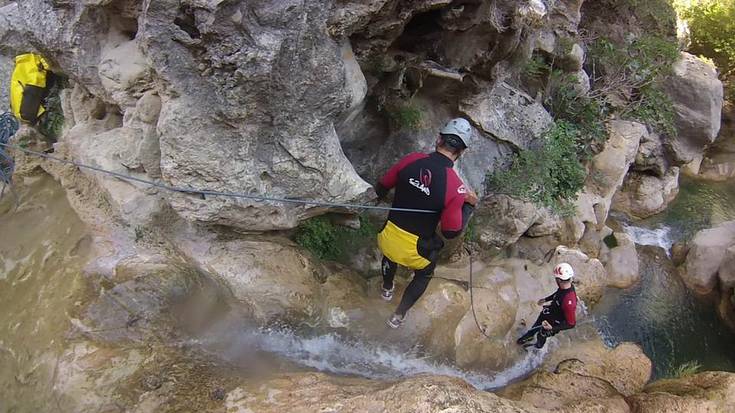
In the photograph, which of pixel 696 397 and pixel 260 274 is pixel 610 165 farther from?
pixel 260 274

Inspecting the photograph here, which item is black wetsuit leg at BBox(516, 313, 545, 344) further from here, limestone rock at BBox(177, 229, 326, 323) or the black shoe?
limestone rock at BBox(177, 229, 326, 323)

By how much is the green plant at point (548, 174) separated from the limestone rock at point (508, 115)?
245 millimetres

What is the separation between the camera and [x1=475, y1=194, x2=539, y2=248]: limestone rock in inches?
303

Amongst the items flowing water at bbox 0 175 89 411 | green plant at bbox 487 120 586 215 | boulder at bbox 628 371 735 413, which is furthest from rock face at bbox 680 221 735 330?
flowing water at bbox 0 175 89 411

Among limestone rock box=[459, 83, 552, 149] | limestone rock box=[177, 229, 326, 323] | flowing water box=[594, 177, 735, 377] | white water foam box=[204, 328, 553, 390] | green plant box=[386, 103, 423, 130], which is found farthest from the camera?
flowing water box=[594, 177, 735, 377]

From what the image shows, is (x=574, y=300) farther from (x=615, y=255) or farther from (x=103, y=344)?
(x=103, y=344)

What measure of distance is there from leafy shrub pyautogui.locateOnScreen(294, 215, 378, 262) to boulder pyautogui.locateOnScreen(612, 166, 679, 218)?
7790 mm

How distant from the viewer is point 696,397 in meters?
5.07

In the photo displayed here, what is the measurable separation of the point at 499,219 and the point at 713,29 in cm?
1102

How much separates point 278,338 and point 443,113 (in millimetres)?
4264

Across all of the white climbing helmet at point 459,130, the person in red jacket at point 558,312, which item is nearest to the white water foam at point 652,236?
the person in red jacket at point 558,312

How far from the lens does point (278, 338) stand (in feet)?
18.6

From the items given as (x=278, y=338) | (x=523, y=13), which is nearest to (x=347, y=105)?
(x=523, y=13)

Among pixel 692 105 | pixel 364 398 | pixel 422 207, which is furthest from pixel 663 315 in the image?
pixel 364 398
